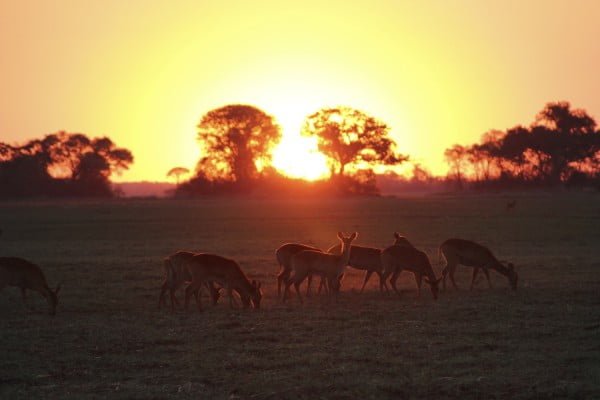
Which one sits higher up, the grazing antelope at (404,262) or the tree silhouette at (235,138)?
the tree silhouette at (235,138)

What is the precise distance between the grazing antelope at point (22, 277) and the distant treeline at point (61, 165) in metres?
64.8

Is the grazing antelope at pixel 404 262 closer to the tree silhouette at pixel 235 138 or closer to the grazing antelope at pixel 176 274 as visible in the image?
the grazing antelope at pixel 176 274

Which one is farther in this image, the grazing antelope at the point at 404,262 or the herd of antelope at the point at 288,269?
the grazing antelope at the point at 404,262

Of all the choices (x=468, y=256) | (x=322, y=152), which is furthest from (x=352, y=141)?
(x=468, y=256)

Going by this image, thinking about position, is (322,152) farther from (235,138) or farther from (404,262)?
(404,262)

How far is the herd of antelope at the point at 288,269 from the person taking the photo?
640 inches

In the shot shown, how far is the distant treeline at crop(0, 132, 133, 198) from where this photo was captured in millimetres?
83938

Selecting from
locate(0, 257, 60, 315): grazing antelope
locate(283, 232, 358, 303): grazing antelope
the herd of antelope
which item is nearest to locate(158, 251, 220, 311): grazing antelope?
the herd of antelope

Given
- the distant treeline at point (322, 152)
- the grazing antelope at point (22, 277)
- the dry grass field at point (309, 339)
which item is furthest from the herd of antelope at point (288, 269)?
the distant treeline at point (322, 152)

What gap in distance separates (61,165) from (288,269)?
8185 centimetres

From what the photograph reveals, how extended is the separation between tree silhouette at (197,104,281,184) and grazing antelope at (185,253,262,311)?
236 feet

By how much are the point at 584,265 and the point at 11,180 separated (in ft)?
233

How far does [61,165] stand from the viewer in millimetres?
95250

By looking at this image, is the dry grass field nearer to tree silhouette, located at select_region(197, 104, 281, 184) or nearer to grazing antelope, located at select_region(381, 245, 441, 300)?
grazing antelope, located at select_region(381, 245, 441, 300)
